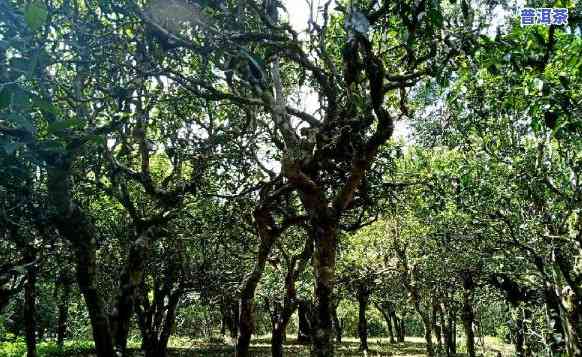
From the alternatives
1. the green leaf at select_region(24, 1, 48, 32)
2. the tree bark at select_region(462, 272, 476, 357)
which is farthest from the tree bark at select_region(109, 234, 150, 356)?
the tree bark at select_region(462, 272, 476, 357)

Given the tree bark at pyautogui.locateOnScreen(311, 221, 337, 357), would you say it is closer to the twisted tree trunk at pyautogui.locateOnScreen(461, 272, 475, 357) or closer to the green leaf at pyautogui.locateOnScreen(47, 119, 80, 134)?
the green leaf at pyautogui.locateOnScreen(47, 119, 80, 134)

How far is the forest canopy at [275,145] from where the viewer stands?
4426mm

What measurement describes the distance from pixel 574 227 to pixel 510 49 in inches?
389

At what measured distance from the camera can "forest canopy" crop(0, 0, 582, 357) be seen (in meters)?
4.43

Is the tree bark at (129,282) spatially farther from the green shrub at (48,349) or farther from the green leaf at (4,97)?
the green shrub at (48,349)

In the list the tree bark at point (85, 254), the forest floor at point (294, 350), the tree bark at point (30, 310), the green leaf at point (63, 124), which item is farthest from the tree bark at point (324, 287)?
the forest floor at point (294, 350)

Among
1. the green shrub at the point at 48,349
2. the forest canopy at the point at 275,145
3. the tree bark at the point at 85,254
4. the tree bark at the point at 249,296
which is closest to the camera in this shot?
the forest canopy at the point at 275,145

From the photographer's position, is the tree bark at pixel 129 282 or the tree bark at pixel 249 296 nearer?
the tree bark at pixel 129 282

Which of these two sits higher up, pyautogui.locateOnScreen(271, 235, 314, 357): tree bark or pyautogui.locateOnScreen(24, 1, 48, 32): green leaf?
pyautogui.locateOnScreen(24, 1, 48, 32): green leaf

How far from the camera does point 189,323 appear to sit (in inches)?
2216

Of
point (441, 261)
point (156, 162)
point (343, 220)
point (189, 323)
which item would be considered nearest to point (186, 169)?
point (156, 162)

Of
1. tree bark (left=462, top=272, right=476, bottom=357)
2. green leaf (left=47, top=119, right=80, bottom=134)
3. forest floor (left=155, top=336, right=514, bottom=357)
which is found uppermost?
green leaf (left=47, top=119, right=80, bottom=134)

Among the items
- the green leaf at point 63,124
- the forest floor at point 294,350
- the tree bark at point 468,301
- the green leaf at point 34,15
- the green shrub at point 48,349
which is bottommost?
the forest floor at point 294,350

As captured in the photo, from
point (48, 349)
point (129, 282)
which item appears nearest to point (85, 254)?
point (129, 282)
